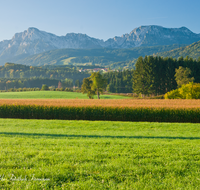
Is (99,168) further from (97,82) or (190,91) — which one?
(97,82)

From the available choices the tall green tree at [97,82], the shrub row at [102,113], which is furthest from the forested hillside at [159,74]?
the shrub row at [102,113]

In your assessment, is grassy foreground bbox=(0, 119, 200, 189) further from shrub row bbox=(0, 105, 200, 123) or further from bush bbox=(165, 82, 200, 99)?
bush bbox=(165, 82, 200, 99)

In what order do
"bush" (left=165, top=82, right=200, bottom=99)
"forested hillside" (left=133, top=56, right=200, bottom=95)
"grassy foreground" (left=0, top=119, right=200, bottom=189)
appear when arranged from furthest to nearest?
"forested hillside" (left=133, top=56, right=200, bottom=95) < "bush" (left=165, top=82, right=200, bottom=99) < "grassy foreground" (left=0, top=119, right=200, bottom=189)

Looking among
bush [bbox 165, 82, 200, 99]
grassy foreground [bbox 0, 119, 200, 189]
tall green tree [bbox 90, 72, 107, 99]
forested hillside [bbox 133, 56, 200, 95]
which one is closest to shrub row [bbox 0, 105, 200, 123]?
grassy foreground [bbox 0, 119, 200, 189]

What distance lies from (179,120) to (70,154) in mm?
16453

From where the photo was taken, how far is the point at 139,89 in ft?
193

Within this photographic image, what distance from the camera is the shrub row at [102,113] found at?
18484 millimetres

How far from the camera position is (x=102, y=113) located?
782 inches

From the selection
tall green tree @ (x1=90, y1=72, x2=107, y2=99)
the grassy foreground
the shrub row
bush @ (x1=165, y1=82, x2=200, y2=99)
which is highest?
tall green tree @ (x1=90, y1=72, x2=107, y2=99)

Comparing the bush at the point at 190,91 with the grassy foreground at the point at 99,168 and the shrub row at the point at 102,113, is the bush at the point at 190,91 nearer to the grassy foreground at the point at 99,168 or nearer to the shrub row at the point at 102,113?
the shrub row at the point at 102,113

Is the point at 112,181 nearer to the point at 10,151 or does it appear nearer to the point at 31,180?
the point at 31,180

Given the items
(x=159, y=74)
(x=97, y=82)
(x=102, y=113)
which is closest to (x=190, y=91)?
(x=102, y=113)

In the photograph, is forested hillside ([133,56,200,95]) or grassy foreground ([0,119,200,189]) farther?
forested hillside ([133,56,200,95])

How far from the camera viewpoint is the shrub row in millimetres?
18484
